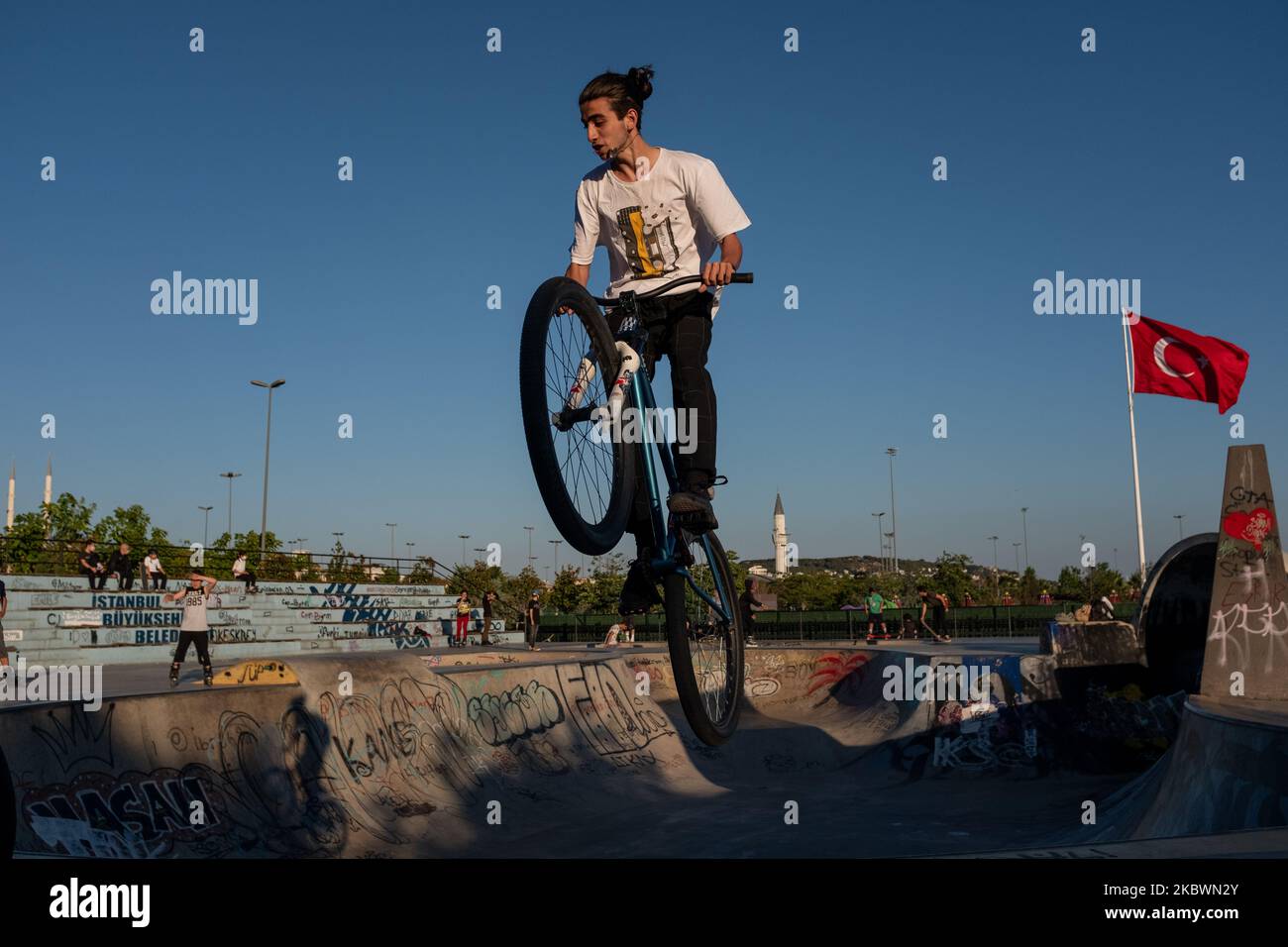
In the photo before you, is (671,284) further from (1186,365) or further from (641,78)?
(1186,365)

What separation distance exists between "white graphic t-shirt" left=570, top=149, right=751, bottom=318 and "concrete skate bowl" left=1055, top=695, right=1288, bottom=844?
14.0ft

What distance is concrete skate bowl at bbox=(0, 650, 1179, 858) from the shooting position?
285 inches

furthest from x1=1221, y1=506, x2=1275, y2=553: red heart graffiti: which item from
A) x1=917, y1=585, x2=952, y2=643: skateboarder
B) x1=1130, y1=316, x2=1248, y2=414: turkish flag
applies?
x1=917, y1=585, x2=952, y2=643: skateboarder

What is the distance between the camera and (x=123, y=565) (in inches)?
1027

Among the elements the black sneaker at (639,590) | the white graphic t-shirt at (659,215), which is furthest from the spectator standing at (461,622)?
the white graphic t-shirt at (659,215)

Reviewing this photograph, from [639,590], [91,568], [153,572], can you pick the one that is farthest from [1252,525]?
[153,572]

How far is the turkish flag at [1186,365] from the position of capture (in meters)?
21.7

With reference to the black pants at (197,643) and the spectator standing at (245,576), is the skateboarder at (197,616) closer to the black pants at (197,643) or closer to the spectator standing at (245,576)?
the black pants at (197,643)

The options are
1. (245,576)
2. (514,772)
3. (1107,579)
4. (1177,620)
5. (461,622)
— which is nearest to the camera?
(514,772)

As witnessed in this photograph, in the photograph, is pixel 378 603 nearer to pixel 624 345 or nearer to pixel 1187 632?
pixel 1187 632

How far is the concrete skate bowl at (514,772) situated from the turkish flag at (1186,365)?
10950mm

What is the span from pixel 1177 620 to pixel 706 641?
40.0 ft

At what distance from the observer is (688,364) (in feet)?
16.3

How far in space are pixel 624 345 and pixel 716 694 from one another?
2.23 metres
